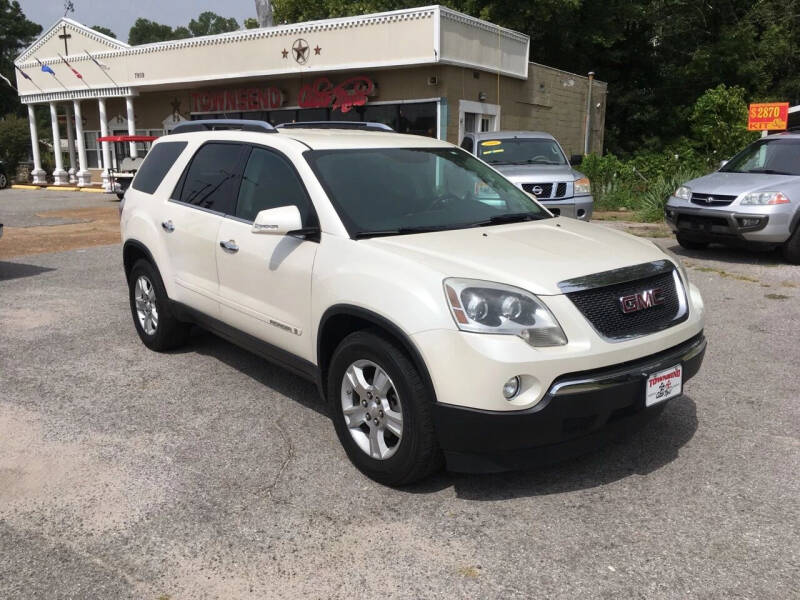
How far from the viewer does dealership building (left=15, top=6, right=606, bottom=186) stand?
18734 mm

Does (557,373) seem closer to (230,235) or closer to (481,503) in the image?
(481,503)

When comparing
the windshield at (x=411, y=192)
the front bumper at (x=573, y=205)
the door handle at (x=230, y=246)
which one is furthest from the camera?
the front bumper at (x=573, y=205)

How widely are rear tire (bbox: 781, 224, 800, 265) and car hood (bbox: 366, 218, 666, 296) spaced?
6320 mm

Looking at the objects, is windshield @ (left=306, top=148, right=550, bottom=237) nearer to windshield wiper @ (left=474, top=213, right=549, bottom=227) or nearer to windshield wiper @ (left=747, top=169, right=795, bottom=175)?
windshield wiper @ (left=474, top=213, right=549, bottom=227)

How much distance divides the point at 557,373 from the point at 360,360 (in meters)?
1.00

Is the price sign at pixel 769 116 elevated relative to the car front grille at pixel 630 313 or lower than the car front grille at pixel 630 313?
elevated

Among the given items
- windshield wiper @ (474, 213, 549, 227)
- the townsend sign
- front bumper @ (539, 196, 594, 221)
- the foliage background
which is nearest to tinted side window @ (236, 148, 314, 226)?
windshield wiper @ (474, 213, 549, 227)

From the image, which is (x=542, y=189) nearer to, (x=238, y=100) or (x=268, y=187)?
(x=268, y=187)

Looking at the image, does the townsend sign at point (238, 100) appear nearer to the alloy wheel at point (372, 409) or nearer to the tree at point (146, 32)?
the alloy wheel at point (372, 409)

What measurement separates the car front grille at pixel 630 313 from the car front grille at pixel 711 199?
6266 mm

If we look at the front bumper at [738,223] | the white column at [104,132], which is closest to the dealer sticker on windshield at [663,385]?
the front bumper at [738,223]

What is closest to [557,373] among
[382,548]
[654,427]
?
[382,548]

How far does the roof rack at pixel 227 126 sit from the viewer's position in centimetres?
479

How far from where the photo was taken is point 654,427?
14.1 ft
